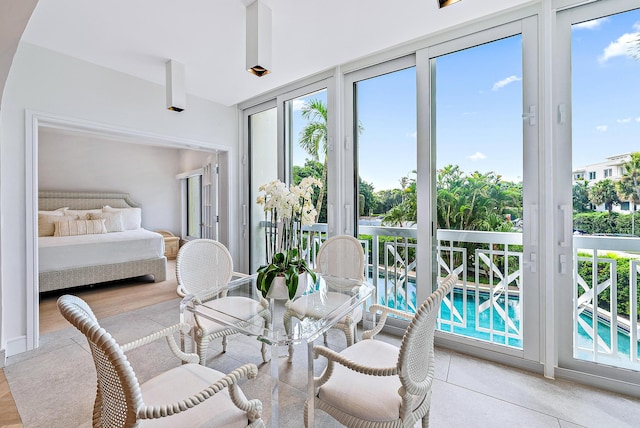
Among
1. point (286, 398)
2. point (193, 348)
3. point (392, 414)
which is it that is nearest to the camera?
point (392, 414)

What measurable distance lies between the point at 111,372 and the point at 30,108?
2.90 meters

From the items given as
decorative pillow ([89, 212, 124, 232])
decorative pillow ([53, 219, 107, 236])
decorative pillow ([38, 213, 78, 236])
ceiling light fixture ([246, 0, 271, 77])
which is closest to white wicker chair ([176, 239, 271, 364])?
ceiling light fixture ([246, 0, 271, 77])

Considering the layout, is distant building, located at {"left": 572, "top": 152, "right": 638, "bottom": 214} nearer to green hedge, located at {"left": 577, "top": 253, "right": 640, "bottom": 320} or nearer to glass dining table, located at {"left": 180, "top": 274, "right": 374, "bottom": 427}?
green hedge, located at {"left": 577, "top": 253, "right": 640, "bottom": 320}

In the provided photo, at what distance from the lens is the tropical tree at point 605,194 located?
6.56ft

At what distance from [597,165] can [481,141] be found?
2.52 feet

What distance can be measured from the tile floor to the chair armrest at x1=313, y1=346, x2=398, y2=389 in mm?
594

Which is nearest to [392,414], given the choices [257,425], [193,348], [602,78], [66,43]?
[257,425]

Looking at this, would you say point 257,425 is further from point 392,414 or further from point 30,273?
point 30,273

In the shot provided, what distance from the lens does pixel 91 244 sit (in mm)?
4340

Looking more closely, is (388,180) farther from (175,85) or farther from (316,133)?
(175,85)

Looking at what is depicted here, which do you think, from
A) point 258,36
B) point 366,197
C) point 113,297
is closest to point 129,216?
point 113,297

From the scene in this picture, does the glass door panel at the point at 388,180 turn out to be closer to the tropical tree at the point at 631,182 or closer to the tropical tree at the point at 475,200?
the tropical tree at the point at 475,200

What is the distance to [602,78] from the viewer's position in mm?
2014

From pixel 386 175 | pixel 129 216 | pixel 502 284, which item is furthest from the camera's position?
pixel 129 216
